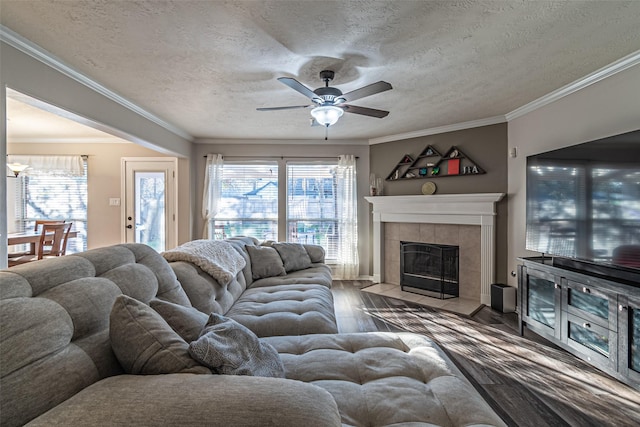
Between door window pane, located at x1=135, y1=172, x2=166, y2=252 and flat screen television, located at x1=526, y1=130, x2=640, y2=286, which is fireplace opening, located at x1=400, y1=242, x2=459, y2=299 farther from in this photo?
door window pane, located at x1=135, y1=172, x2=166, y2=252

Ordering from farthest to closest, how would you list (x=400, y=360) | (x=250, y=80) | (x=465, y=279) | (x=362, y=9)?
(x=465, y=279), (x=250, y=80), (x=362, y=9), (x=400, y=360)

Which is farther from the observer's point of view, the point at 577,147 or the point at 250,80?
the point at 250,80

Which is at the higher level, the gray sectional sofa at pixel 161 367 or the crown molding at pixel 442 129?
the crown molding at pixel 442 129

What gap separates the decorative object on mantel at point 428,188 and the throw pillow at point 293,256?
2.14 meters

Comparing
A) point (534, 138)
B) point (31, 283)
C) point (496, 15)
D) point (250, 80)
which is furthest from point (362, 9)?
point (534, 138)

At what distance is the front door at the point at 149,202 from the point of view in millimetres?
5281

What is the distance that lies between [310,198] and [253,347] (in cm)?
430

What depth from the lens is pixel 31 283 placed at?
996mm

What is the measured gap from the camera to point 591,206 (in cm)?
244

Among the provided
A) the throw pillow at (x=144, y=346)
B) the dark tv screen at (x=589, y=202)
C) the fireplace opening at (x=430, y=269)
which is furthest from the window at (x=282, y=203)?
the throw pillow at (x=144, y=346)

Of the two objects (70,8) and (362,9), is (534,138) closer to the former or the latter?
(362,9)

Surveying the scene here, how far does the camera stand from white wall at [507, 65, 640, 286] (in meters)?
2.45

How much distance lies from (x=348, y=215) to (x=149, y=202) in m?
3.50

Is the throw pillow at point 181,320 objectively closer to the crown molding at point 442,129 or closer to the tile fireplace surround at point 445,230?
the tile fireplace surround at point 445,230
